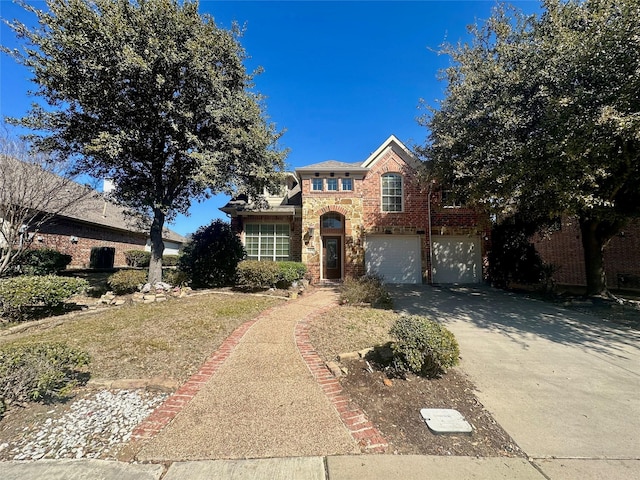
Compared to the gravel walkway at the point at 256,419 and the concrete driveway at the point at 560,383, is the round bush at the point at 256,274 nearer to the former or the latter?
the concrete driveway at the point at 560,383

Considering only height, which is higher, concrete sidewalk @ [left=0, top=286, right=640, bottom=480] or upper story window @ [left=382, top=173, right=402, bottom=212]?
upper story window @ [left=382, top=173, right=402, bottom=212]

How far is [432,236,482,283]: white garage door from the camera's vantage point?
14.8 metres

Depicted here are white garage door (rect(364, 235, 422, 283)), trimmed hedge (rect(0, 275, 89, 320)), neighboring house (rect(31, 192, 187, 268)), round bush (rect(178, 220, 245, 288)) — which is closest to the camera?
trimmed hedge (rect(0, 275, 89, 320))

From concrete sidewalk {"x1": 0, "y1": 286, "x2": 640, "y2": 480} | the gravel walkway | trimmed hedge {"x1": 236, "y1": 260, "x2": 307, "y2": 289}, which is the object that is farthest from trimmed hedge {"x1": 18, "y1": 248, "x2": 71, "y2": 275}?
the gravel walkway

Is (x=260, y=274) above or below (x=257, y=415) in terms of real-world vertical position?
above

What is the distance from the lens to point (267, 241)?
49.2 ft

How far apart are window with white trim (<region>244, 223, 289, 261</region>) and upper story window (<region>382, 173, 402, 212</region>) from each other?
5310 millimetres

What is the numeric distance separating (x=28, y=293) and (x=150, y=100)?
609 cm

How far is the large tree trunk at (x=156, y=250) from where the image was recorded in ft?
32.3

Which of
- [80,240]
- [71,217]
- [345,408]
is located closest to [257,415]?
[345,408]

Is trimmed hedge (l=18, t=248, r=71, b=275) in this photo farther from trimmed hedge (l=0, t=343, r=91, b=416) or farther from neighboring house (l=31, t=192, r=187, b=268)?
trimmed hedge (l=0, t=343, r=91, b=416)

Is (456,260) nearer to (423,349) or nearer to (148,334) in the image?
(423,349)

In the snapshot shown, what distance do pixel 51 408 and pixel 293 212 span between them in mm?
11900

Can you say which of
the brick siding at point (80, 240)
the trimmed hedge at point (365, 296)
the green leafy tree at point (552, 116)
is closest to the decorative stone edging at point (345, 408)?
the trimmed hedge at point (365, 296)
